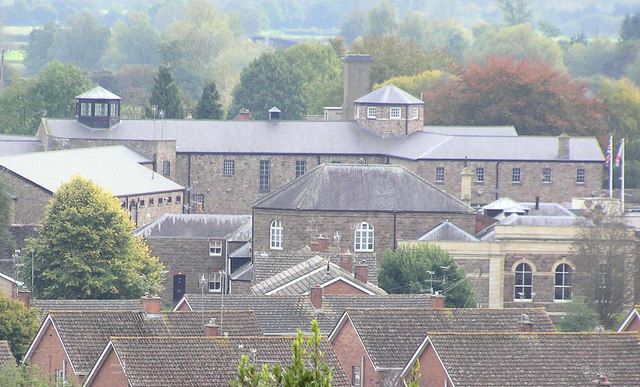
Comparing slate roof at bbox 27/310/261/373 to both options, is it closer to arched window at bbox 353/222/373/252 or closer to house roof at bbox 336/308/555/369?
house roof at bbox 336/308/555/369

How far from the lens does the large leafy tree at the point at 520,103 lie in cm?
11356

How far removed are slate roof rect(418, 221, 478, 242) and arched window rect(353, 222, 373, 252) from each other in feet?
6.30

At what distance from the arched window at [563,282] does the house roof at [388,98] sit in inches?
993

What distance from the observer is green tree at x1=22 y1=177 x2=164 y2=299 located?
76.9m

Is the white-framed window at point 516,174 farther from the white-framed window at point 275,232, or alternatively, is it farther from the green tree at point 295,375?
the green tree at point 295,375

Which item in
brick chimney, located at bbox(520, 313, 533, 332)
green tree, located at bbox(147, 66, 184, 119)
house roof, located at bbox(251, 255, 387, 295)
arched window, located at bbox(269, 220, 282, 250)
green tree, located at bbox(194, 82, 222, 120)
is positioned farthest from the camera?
green tree, located at bbox(194, 82, 222, 120)

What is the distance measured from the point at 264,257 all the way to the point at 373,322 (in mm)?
20751

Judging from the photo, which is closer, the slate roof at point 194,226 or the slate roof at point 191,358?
the slate roof at point 191,358

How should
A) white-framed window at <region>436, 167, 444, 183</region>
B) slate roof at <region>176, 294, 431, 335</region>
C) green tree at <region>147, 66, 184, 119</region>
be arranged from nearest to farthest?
slate roof at <region>176, 294, 431, 335</region> → white-framed window at <region>436, 167, 444, 183</region> → green tree at <region>147, 66, 184, 119</region>

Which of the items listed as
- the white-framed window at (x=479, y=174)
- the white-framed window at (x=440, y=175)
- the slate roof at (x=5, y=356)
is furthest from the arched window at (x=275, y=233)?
the slate roof at (x=5, y=356)

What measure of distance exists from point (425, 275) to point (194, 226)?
16.6 meters

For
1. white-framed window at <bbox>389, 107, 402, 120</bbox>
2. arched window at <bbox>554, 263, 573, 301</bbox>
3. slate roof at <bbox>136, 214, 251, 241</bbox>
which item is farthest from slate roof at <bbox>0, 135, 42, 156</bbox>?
arched window at <bbox>554, 263, 573, 301</bbox>

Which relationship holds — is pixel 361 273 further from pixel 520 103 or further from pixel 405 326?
pixel 520 103

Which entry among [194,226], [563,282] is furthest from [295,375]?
[194,226]
